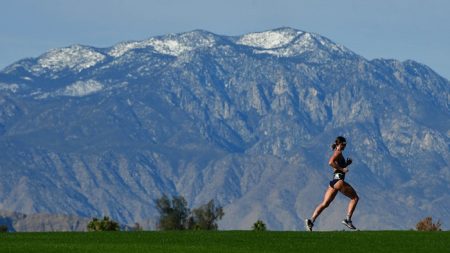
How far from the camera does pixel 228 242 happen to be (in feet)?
114

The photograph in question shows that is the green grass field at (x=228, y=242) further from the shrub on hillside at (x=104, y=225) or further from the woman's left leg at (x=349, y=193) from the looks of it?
the shrub on hillside at (x=104, y=225)

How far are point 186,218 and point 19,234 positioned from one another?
121 metres

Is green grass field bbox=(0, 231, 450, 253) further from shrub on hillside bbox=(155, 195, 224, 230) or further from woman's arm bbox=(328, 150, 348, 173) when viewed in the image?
shrub on hillside bbox=(155, 195, 224, 230)

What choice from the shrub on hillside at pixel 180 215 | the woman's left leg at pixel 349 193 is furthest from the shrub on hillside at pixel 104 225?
the shrub on hillside at pixel 180 215

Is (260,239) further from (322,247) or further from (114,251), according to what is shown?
(114,251)

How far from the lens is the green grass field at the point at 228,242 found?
107 ft

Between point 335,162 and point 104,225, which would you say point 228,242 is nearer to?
point 335,162

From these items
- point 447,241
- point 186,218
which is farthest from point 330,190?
point 186,218

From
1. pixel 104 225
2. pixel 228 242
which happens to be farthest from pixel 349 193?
Answer: pixel 104 225

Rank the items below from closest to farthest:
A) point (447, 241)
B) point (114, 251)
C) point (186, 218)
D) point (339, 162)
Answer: point (114, 251), point (447, 241), point (339, 162), point (186, 218)

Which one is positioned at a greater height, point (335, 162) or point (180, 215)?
point (180, 215)

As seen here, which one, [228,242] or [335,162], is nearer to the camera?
[228,242]

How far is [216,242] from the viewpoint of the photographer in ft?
115

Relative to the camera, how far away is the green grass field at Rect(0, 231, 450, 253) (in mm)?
32500
